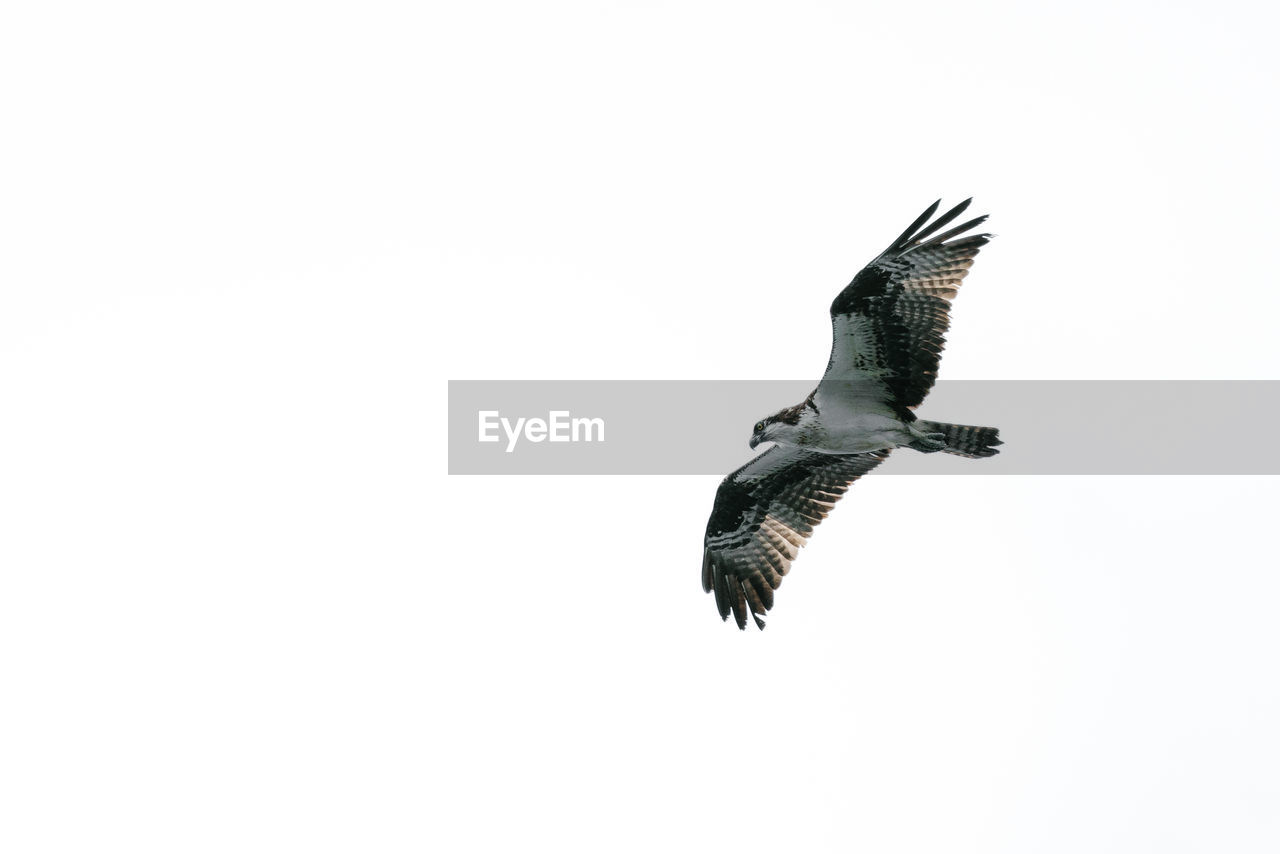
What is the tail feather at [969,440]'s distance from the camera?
614 inches

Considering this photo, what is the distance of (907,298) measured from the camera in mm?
15484

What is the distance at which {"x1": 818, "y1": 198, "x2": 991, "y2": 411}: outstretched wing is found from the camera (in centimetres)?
1543

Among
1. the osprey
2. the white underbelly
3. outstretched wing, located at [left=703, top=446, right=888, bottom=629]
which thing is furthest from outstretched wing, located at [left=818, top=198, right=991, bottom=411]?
outstretched wing, located at [left=703, top=446, right=888, bottom=629]

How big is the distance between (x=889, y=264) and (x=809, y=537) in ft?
13.6

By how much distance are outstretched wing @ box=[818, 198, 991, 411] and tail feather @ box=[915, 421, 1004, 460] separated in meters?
0.71

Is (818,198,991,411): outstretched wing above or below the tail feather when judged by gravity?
above

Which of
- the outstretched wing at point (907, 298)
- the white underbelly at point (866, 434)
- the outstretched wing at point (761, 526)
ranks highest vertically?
the outstretched wing at point (907, 298)

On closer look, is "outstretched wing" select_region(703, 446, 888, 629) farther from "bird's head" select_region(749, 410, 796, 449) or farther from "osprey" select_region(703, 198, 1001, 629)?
"bird's head" select_region(749, 410, 796, 449)

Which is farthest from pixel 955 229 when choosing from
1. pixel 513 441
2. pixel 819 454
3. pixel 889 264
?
pixel 513 441

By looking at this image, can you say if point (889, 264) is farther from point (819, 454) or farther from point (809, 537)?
point (809, 537)

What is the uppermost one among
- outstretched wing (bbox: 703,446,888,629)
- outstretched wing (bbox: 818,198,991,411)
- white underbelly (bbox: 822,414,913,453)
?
outstretched wing (bbox: 818,198,991,411)

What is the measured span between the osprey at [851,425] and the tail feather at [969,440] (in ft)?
0.03

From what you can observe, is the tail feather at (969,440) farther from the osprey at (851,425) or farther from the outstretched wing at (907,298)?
the outstretched wing at (907,298)

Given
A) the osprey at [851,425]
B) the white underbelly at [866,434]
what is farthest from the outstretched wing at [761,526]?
the white underbelly at [866,434]
